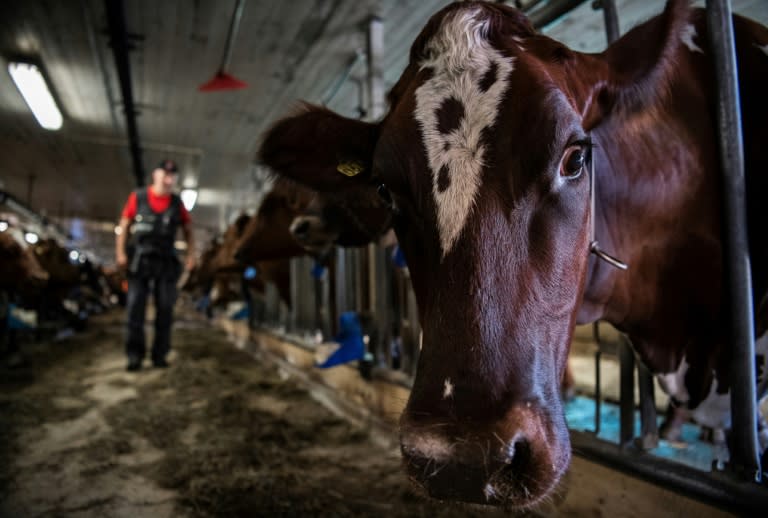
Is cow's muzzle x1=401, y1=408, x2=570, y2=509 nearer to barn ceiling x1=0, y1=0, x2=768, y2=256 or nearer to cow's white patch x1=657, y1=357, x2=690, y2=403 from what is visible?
cow's white patch x1=657, y1=357, x2=690, y2=403

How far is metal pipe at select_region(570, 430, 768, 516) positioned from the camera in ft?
3.60

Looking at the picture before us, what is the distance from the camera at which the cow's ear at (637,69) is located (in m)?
1.15

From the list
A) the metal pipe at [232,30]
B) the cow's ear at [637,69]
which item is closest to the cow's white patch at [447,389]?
the cow's ear at [637,69]

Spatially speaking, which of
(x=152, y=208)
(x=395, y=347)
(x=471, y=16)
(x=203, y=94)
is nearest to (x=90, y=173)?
(x=203, y=94)

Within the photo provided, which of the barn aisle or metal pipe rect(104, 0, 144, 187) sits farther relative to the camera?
metal pipe rect(104, 0, 144, 187)

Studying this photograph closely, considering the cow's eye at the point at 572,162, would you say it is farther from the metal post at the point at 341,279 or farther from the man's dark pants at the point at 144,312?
the man's dark pants at the point at 144,312

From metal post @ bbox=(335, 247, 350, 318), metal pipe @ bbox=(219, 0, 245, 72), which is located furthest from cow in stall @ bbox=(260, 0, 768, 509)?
metal pipe @ bbox=(219, 0, 245, 72)

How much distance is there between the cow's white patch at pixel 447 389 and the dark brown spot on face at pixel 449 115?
1.72 feet

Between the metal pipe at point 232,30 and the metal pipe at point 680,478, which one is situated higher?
the metal pipe at point 232,30

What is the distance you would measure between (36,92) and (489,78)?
7.49 metres

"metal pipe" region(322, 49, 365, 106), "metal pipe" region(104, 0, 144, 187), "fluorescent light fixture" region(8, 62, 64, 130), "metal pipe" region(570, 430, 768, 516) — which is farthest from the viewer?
"fluorescent light fixture" region(8, 62, 64, 130)

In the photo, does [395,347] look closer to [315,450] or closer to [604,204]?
[315,450]

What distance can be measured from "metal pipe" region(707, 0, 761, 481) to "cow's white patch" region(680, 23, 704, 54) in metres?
0.08

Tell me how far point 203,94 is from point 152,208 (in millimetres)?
2877
